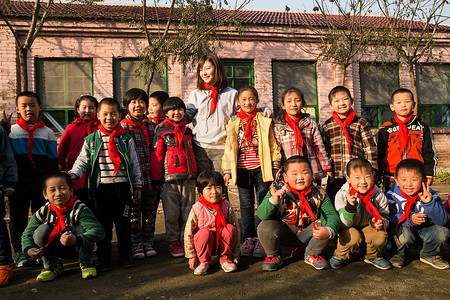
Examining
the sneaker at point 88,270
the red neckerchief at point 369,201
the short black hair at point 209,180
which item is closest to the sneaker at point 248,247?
the short black hair at point 209,180

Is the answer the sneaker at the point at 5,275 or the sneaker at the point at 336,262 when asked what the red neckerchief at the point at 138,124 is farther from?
the sneaker at the point at 336,262

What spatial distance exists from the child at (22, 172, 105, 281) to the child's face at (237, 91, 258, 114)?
1.79m

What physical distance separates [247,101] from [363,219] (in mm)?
1570

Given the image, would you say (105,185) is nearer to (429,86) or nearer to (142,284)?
(142,284)

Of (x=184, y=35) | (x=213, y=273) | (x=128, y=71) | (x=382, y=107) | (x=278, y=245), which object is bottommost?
(x=213, y=273)

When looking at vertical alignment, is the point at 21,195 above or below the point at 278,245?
above

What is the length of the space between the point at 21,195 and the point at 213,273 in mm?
2061

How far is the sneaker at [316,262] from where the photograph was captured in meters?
3.04

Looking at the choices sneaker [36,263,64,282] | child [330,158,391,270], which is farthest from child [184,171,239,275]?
sneaker [36,263,64,282]

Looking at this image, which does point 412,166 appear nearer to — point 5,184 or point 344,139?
point 344,139

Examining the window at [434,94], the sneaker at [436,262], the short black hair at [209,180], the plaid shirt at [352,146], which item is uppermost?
the window at [434,94]

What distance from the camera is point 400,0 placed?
8445 mm

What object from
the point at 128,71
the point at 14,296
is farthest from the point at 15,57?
the point at 14,296

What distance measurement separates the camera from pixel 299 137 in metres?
3.52
